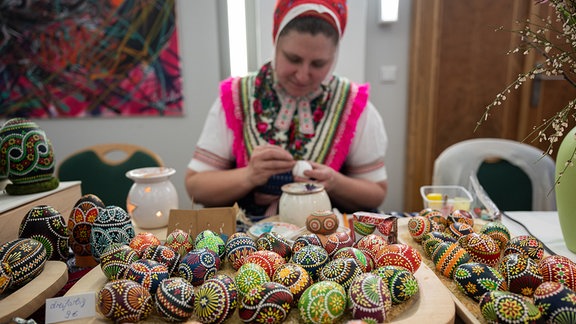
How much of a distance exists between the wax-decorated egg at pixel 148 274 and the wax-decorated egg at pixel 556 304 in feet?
1.76

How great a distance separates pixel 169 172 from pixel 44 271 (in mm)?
381

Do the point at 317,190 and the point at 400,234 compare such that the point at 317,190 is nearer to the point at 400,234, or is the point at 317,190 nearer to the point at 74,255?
the point at 400,234

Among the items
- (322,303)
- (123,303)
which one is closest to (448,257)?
(322,303)

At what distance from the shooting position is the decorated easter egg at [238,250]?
0.65 m

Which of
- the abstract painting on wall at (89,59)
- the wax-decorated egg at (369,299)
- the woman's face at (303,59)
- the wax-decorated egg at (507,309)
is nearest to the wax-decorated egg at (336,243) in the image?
the wax-decorated egg at (369,299)

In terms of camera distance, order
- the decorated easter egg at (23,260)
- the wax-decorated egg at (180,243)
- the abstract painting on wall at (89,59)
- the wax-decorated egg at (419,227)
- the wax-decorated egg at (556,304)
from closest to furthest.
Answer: the wax-decorated egg at (556,304)
the decorated easter egg at (23,260)
the wax-decorated egg at (180,243)
the wax-decorated egg at (419,227)
the abstract painting on wall at (89,59)

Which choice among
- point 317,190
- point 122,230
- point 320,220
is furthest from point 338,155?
point 122,230

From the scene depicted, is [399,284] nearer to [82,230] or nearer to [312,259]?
[312,259]

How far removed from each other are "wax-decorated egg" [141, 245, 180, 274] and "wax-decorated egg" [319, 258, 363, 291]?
0.83 feet

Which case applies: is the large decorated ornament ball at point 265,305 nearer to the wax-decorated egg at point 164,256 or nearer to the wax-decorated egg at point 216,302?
the wax-decorated egg at point 216,302

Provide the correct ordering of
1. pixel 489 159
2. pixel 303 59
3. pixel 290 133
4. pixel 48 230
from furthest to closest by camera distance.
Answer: pixel 489 159 < pixel 290 133 < pixel 303 59 < pixel 48 230

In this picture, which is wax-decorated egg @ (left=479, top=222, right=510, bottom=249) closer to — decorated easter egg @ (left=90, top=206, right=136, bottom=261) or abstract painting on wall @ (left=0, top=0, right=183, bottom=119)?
decorated easter egg @ (left=90, top=206, right=136, bottom=261)

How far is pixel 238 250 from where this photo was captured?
662 millimetres

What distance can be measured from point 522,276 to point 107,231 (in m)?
0.73
